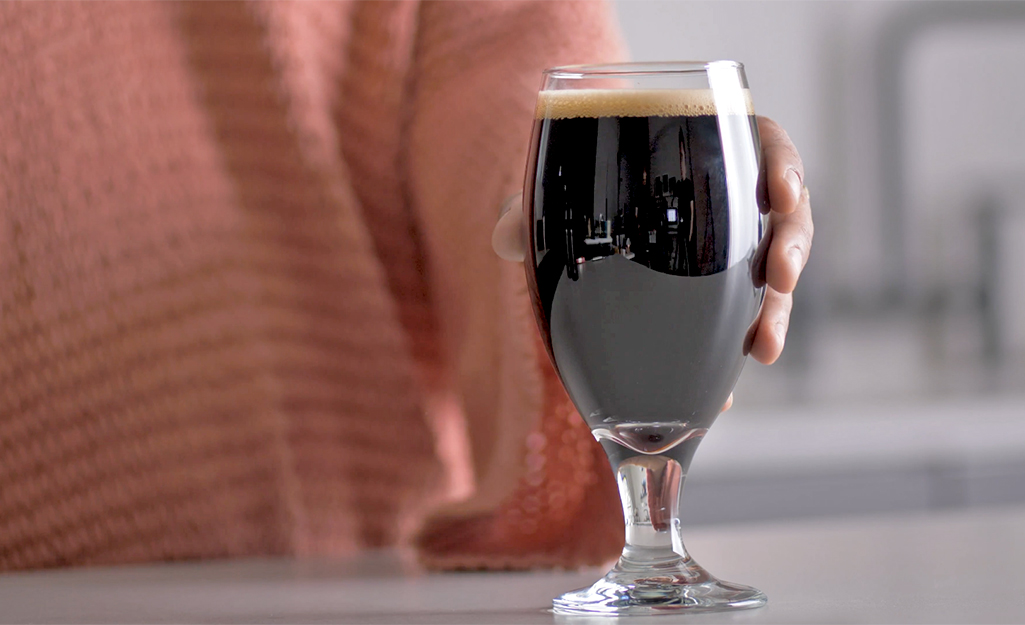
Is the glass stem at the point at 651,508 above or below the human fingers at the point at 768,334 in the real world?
below

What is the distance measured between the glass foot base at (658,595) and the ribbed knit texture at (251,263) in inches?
10.1

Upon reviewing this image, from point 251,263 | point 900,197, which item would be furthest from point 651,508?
point 900,197

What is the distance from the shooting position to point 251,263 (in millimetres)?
838

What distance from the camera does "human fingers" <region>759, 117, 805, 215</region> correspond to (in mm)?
456

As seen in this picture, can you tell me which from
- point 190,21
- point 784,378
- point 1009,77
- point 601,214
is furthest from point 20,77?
point 1009,77

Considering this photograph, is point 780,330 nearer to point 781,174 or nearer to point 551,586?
point 781,174

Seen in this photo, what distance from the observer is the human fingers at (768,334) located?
0.48m

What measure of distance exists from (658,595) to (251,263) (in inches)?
19.2

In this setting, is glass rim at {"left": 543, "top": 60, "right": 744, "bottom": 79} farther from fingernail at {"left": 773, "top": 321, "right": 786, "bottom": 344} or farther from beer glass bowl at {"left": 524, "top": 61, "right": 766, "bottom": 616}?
fingernail at {"left": 773, "top": 321, "right": 786, "bottom": 344}

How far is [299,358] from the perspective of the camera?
83cm

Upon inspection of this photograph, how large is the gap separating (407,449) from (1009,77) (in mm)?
2025

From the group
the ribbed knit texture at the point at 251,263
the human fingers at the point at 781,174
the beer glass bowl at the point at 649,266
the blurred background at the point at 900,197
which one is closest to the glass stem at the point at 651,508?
the beer glass bowl at the point at 649,266

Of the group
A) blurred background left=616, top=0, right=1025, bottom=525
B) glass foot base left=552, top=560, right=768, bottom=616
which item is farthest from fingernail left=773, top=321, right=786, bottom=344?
blurred background left=616, top=0, right=1025, bottom=525

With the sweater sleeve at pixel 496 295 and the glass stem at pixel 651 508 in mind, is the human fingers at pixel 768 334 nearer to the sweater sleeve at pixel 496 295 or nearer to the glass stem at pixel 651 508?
the glass stem at pixel 651 508
